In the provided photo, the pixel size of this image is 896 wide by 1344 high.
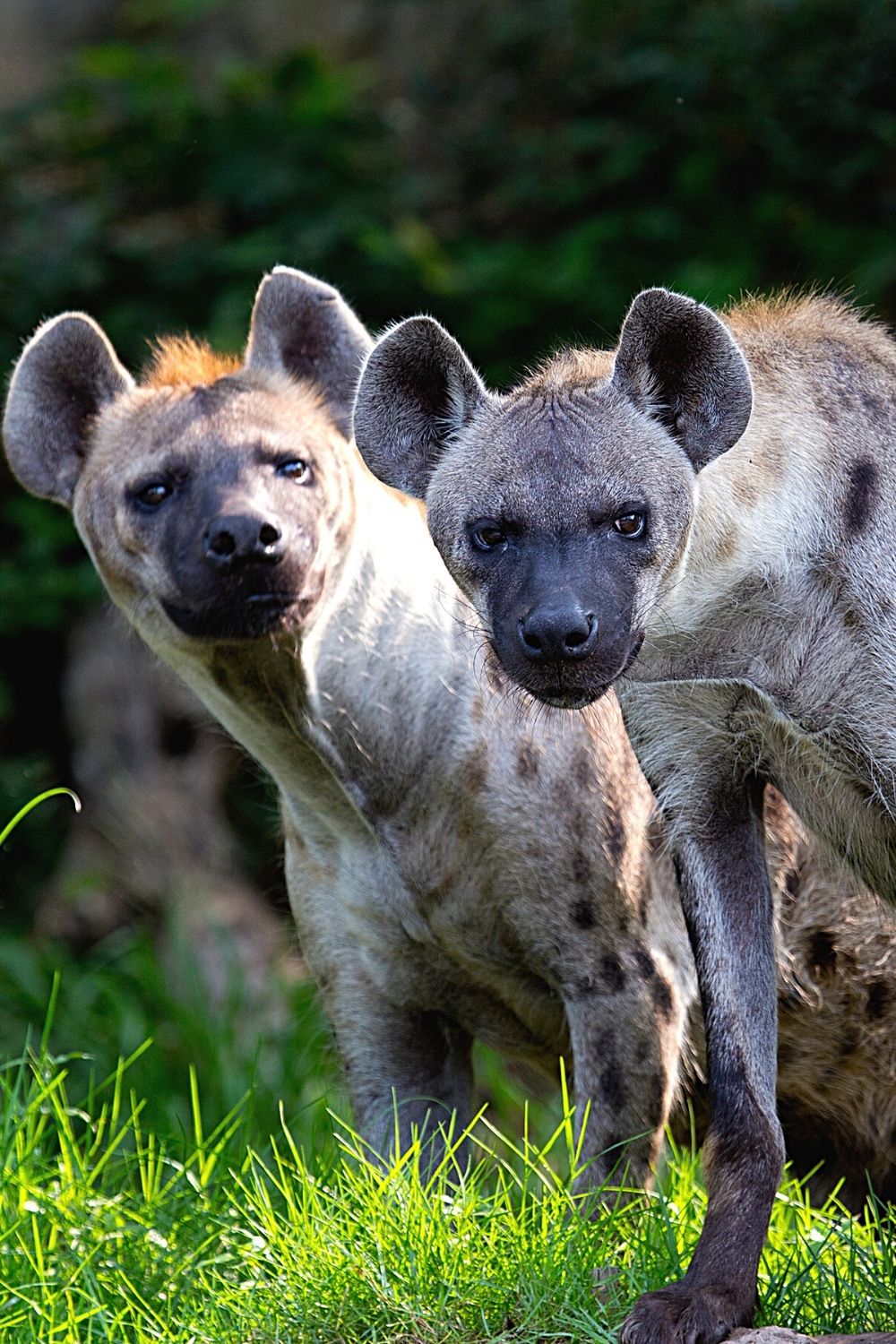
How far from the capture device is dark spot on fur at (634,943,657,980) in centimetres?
373

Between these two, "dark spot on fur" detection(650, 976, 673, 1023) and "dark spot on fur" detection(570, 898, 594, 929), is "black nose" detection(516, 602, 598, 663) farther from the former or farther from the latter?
"dark spot on fur" detection(650, 976, 673, 1023)

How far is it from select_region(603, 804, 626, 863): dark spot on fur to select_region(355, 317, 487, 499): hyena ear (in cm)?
80

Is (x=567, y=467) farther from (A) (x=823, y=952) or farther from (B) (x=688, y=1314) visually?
(A) (x=823, y=952)

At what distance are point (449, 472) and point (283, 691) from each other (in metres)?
0.76

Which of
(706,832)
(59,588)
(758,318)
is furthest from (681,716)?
(59,588)

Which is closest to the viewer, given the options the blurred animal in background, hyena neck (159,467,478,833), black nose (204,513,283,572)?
black nose (204,513,283,572)

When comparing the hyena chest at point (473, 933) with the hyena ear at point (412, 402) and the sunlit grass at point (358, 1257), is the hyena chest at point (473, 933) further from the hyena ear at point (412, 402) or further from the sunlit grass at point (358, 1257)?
the hyena ear at point (412, 402)

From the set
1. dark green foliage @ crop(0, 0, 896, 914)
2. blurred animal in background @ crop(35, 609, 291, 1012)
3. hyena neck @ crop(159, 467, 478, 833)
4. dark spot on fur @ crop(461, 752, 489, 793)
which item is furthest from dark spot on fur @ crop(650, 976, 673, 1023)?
dark green foliage @ crop(0, 0, 896, 914)

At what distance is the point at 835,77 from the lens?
6805mm

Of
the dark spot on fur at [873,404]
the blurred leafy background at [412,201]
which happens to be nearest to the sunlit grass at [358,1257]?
the dark spot on fur at [873,404]

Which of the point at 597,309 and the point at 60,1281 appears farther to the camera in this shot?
the point at 597,309

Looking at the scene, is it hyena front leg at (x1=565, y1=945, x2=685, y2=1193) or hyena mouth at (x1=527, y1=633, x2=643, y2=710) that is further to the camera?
hyena front leg at (x1=565, y1=945, x2=685, y2=1193)

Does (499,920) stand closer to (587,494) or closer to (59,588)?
(587,494)

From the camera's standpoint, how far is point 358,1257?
10.2 ft
